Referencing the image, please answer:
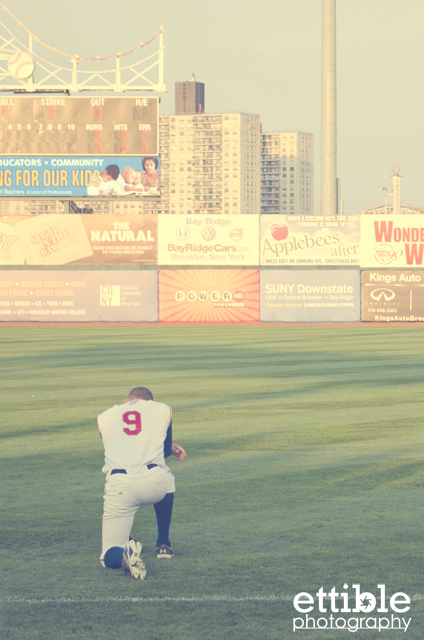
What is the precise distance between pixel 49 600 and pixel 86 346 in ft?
69.9

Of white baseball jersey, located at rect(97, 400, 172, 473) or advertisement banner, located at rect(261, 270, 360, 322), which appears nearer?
white baseball jersey, located at rect(97, 400, 172, 473)

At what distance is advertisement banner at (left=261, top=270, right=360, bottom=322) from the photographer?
136ft

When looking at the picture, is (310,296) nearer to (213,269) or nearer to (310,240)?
(310,240)

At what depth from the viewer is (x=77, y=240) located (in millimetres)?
42500

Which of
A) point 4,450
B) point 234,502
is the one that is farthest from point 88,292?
point 234,502

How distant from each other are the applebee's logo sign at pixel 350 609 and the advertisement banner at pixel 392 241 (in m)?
37.5

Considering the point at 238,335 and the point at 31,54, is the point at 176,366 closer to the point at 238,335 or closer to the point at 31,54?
the point at 238,335

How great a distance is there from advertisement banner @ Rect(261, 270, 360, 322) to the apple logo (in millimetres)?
1968

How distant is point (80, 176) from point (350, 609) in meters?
38.6

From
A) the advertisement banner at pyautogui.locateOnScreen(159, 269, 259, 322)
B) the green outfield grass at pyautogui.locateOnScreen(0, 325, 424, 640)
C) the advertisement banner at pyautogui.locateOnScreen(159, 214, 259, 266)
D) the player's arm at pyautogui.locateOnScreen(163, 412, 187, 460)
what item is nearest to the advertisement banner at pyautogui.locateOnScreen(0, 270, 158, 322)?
the advertisement banner at pyautogui.locateOnScreen(159, 269, 259, 322)

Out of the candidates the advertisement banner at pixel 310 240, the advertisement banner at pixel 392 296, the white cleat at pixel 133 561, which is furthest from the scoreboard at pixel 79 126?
the white cleat at pixel 133 561

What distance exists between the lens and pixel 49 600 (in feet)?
16.8

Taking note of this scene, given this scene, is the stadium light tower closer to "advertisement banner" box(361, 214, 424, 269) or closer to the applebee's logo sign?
"advertisement banner" box(361, 214, 424, 269)

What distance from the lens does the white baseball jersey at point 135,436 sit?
19.2ft
